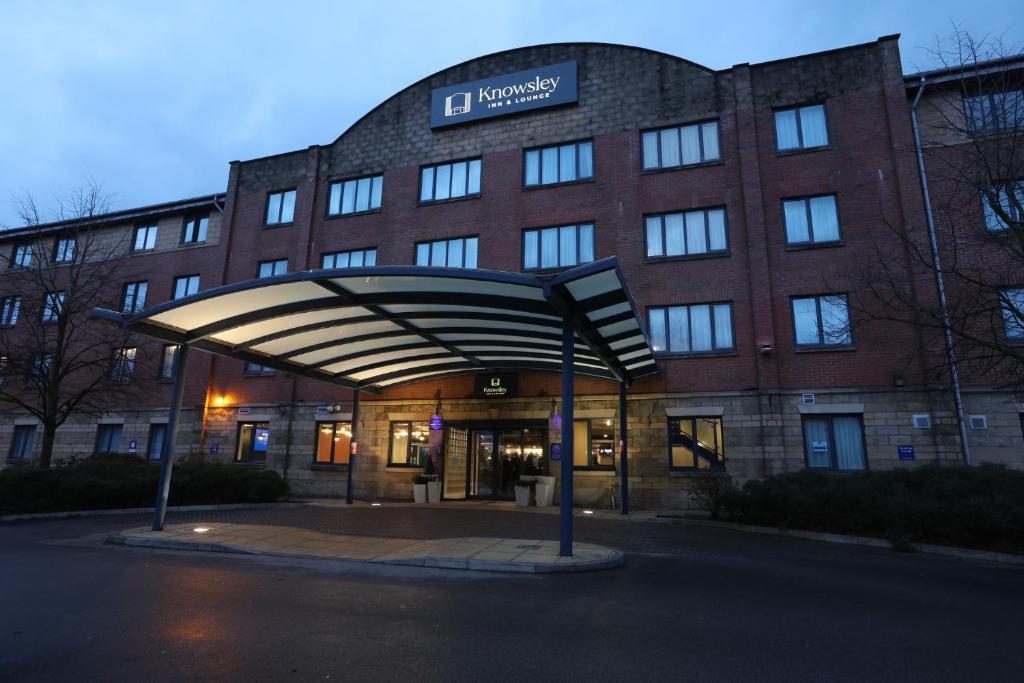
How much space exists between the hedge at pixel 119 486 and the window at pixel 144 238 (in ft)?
39.8

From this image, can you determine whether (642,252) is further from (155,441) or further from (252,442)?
(155,441)

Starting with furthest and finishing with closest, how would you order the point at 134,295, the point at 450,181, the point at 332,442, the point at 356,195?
the point at 134,295, the point at 356,195, the point at 450,181, the point at 332,442

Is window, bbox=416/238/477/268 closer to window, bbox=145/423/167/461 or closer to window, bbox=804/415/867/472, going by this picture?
window, bbox=804/415/867/472

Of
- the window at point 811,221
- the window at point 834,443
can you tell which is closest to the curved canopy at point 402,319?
the window at point 834,443

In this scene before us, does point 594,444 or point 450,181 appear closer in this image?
A: point 594,444

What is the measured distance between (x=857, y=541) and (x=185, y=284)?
85.5ft

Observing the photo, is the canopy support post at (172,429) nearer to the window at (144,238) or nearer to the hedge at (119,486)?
the hedge at (119,486)

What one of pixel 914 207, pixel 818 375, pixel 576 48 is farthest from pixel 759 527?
pixel 576 48

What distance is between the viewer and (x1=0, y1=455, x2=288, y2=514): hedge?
49.7 feet

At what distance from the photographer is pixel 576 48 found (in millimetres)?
21422

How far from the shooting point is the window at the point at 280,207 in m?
24.5

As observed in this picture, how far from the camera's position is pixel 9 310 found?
2900 centimetres

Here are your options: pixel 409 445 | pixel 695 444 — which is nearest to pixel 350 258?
pixel 409 445

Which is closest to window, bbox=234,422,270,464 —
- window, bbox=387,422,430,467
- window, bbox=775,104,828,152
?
window, bbox=387,422,430,467
